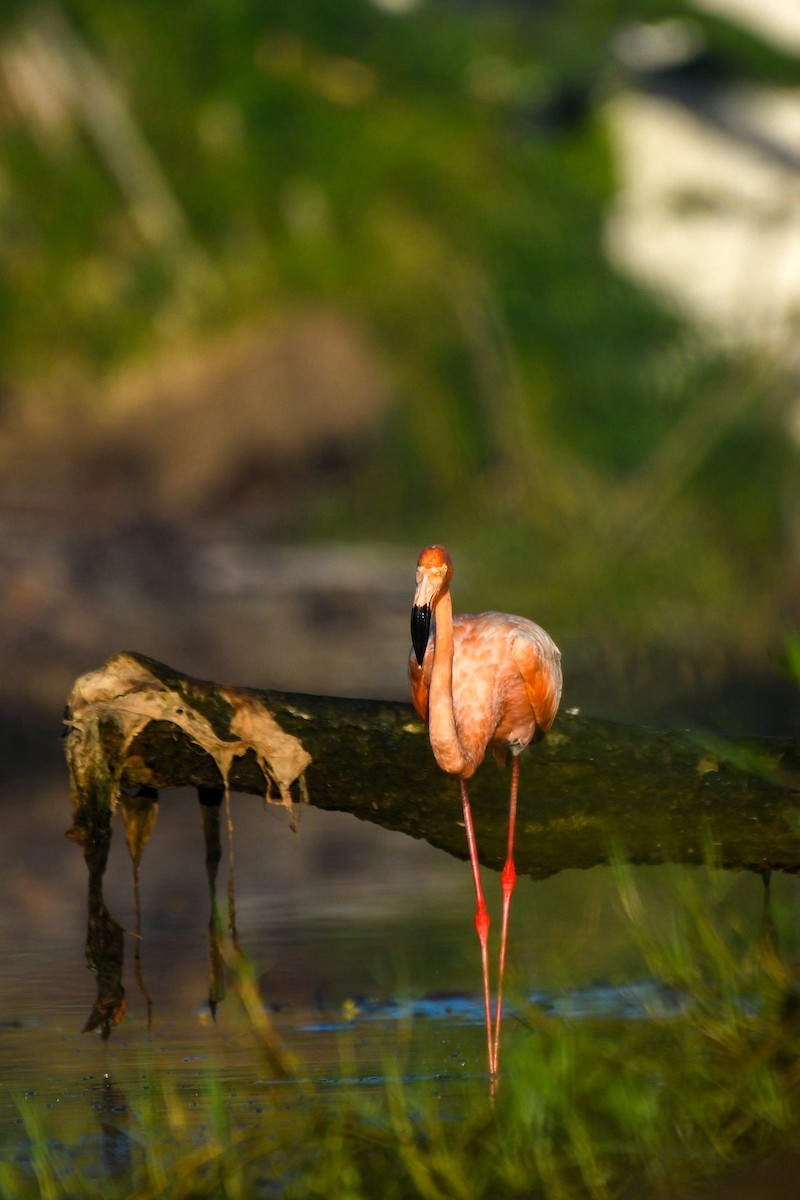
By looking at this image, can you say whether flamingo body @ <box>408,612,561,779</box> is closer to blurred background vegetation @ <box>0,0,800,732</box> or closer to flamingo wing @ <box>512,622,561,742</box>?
flamingo wing @ <box>512,622,561,742</box>

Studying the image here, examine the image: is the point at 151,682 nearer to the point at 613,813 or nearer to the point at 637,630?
the point at 613,813

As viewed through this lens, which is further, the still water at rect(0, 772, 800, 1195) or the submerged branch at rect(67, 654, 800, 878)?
the still water at rect(0, 772, 800, 1195)

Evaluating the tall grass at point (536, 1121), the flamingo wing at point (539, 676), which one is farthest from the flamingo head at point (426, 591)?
the tall grass at point (536, 1121)

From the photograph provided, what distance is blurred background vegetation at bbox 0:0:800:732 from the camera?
10922 mm

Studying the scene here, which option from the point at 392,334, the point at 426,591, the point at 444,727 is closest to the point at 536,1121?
the point at 444,727

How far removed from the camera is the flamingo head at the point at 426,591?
4.13 m

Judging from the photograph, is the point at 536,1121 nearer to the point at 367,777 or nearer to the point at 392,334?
the point at 367,777

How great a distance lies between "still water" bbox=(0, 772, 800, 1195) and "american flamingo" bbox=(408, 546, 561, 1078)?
49 cm

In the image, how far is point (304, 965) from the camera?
5668 mm

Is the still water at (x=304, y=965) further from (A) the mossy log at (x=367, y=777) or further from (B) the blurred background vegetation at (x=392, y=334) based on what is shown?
(B) the blurred background vegetation at (x=392, y=334)

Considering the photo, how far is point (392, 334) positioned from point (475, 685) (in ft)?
38.3

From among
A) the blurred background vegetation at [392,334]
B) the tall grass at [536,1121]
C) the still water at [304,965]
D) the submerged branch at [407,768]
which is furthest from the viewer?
the blurred background vegetation at [392,334]

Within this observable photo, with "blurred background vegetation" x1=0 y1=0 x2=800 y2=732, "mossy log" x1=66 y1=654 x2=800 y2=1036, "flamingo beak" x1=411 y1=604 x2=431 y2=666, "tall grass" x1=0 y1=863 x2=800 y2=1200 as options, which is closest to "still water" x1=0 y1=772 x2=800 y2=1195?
"tall grass" x1=0 y1=863 x2=800 y2=1200

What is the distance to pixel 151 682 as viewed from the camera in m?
3.93
